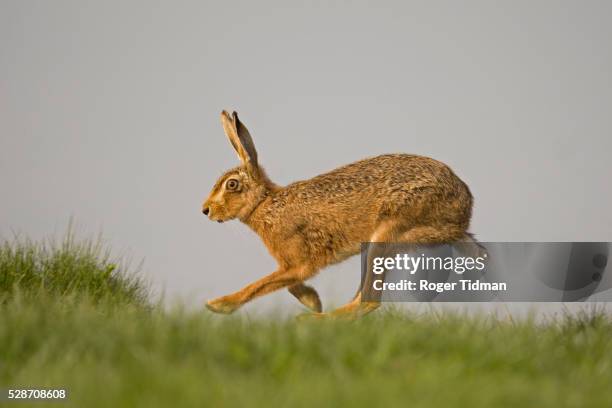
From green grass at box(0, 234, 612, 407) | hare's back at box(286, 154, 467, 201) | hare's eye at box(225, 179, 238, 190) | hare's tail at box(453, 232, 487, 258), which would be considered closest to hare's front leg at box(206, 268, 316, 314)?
hare's back at box(286, 154, 467, 201)

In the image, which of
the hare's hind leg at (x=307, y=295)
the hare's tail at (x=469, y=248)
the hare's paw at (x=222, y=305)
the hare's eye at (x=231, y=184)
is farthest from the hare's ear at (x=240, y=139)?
the hare's tail at (x=469, y=248)

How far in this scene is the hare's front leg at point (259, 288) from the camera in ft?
27.0

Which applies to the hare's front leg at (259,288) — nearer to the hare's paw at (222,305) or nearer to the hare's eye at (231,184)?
the hare's paw at (222,305)

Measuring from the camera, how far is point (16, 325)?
5.55 m

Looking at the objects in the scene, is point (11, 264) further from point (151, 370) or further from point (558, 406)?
point (558, 406)

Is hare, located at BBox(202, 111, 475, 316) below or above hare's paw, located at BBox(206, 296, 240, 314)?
above

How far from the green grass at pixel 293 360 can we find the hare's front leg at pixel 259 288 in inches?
54.0

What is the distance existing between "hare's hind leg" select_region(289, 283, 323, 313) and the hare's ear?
1.56m

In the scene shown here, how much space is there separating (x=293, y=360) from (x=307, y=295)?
4103 mm

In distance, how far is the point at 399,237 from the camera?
8445 millimetres

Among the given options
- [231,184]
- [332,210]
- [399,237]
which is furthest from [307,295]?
[231,184]

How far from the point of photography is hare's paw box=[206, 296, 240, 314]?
8156 mm

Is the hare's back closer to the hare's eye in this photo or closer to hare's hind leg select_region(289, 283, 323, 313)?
the hare's eye

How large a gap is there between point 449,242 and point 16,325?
4.89 m
